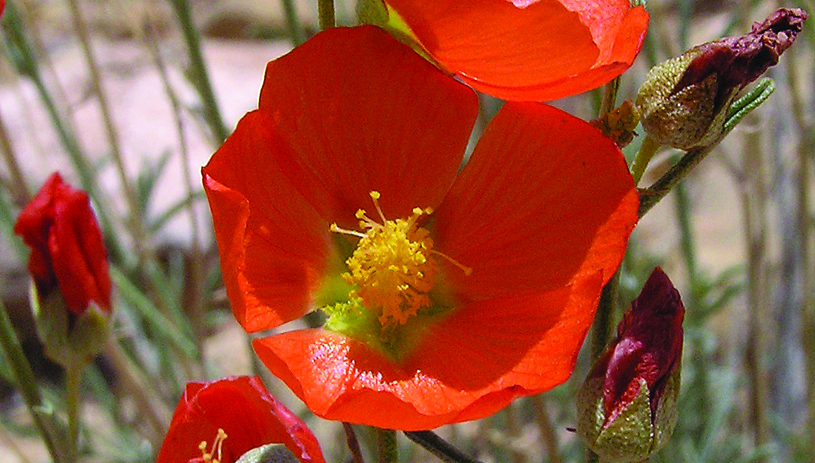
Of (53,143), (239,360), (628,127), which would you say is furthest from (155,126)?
(628,127)

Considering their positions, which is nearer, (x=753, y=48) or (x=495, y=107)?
(x=753, y=48)

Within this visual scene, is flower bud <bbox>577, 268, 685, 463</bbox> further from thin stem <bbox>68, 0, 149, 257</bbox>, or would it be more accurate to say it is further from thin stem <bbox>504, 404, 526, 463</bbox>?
thin stem <bbox>68, 0, 149, 257</bbox>

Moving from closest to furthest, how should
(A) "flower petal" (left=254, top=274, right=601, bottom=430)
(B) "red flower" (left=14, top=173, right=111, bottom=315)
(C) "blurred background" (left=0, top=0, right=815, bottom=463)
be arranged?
(A) "flower petal" (left=254, top=274, right=601, bottom=430)
(B) "red flower" (left=14, top=173, right=111, bottom=315)
(C) "blurred background" (left=0, top=0, right=815, bottom=463)

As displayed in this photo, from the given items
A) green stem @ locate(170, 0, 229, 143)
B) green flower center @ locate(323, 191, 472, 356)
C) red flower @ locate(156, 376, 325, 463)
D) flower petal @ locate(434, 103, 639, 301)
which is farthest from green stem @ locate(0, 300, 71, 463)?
green stem @ locate(170, 0, 229, 143)

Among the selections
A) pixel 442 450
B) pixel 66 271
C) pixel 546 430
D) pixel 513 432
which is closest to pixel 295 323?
pixel 513 432

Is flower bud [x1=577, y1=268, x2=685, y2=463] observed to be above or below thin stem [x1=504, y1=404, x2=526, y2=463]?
above

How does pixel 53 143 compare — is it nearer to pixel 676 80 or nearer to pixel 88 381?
pixel 88 381
